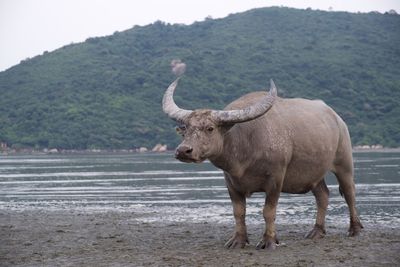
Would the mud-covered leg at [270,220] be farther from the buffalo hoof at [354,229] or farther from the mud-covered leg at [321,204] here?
the buffalo hoof at [354,229]

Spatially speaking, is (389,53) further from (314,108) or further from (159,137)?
(314,108)

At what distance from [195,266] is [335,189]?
690 inches

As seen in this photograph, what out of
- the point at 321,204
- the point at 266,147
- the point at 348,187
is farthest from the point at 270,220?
the point at 348,187

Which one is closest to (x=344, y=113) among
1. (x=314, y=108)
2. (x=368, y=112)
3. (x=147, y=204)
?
(x=368, y=112)

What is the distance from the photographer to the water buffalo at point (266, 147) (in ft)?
38.2

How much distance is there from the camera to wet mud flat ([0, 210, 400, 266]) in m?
11.4

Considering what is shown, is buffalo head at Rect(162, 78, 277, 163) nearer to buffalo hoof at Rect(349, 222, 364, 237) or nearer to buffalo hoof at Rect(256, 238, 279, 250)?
buffalo hoof at Rect(256, 238, 279, 250)

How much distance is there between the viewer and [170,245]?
43.5 feet

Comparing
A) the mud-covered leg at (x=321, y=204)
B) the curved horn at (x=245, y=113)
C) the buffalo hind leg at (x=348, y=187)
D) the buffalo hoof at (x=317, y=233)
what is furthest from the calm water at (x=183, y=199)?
the curved horn at (x=245, y=113)

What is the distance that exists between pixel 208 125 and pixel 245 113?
631 millimetres

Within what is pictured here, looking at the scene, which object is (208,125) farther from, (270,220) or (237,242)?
(237,242)

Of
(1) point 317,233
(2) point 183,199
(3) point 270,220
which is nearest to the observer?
(3) point 270,220

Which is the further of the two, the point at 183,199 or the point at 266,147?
the point at 183,199

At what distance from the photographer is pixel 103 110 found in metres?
110
